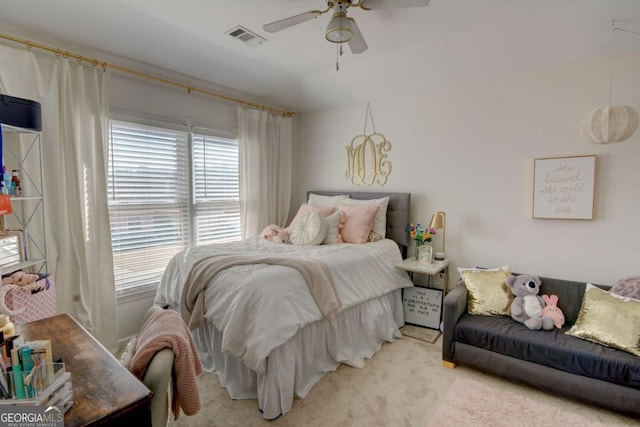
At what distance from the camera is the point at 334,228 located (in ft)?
10.9

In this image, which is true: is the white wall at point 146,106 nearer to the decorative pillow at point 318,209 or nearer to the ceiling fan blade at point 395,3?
the decorative pillow at point 318,209

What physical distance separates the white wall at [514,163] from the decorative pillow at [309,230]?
0.96 meters

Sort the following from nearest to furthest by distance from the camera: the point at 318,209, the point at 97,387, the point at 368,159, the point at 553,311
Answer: the point at 97,387 < the point at 553,311 < the point at 318,209 < the point at 368,159

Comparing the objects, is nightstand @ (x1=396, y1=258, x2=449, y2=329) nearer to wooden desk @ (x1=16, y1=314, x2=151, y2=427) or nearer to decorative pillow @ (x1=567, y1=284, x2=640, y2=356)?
decorative pillow @ (x1=567, y1=284, x2=640, y2=356)

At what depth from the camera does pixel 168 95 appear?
3.23 m

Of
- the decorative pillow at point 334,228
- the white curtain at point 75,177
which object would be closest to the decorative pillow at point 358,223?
the decorative pillow at point 334,228

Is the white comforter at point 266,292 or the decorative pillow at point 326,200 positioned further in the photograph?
the decorative pillow at point 326,200

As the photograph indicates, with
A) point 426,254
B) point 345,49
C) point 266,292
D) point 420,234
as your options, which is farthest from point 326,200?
point 266,292

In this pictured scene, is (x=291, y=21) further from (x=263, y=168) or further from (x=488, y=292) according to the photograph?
(x=488, y=292)

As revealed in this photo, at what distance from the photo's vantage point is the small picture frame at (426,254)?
124 inches

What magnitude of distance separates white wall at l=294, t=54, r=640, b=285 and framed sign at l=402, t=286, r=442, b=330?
1.06 ft

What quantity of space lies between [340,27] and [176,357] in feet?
6.20

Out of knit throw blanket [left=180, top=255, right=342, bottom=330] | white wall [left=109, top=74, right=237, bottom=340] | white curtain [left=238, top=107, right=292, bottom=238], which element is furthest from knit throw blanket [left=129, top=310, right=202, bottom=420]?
white curtain [left=238, top=107, right=292, bottom=238]

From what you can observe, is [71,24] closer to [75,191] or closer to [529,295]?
[75,191]
